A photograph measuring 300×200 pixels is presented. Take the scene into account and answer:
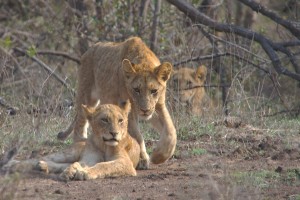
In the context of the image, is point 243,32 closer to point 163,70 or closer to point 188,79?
point 188,79

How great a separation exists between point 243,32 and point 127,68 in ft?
9.95

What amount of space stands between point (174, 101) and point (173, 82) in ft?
4.68

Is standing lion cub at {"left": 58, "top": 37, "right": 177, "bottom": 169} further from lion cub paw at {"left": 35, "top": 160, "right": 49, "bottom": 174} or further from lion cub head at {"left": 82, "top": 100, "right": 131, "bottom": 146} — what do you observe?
lion cub paw at {"left": 35, "top": 160, "right": 49, "bottom": 174}

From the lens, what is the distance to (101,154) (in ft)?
21.8

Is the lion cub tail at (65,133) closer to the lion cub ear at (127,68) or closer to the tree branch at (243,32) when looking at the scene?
the lion cub ear at (127,68)

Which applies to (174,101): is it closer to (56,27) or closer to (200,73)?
(200,73)

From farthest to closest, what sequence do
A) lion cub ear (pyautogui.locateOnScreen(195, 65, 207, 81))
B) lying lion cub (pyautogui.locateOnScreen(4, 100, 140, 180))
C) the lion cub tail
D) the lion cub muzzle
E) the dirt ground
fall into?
lion cub ear (pyautogui.locateOnScreen(195, 65, 207, 81)), the lion cub tail, the lion cub muzzle, lying lion cub (pyautogui.locateOnScreen(4, 100, 140, 180)), the dirt ground

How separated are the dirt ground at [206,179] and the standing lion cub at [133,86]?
0.24 metres

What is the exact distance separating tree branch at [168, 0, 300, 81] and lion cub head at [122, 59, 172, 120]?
231 centimetres

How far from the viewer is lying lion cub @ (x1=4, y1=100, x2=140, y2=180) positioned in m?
6.32

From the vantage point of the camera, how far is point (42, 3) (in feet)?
46.5

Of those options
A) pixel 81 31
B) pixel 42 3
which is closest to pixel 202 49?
pixel 81 31

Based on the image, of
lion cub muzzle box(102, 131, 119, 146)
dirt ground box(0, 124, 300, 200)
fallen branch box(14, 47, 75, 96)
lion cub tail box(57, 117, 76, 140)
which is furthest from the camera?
fallen branch box(14, 47, 75, 96)

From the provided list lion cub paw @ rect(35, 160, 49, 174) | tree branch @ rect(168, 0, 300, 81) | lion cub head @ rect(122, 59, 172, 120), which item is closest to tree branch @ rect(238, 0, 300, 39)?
tree branch @ rect(168, 0, 300, 81)
